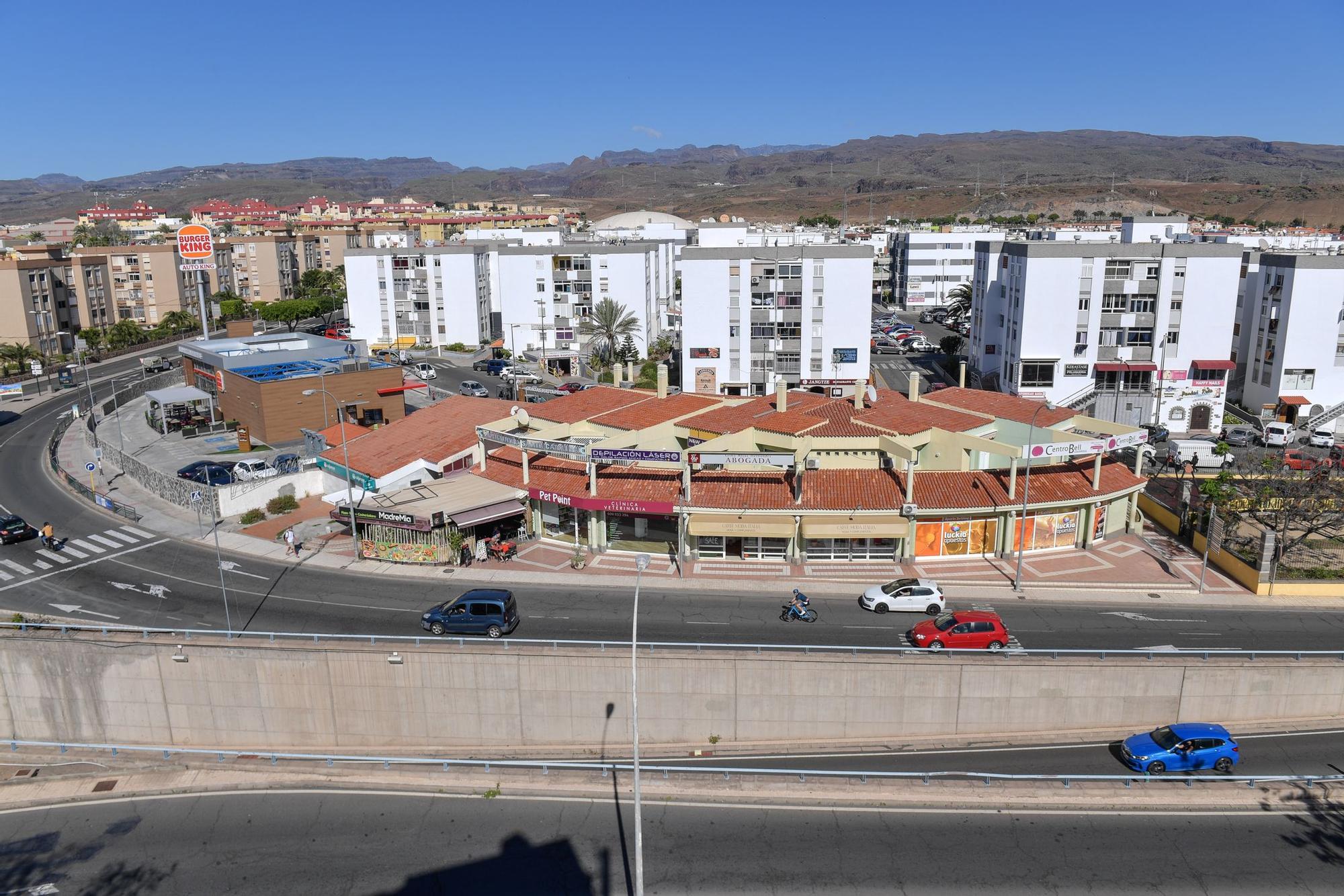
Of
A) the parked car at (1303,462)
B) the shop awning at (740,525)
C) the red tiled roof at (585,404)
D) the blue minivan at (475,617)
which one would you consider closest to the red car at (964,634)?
the shop awning at (740,525)

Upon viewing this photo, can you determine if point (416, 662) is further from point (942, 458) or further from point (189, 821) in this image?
point (942, 458)

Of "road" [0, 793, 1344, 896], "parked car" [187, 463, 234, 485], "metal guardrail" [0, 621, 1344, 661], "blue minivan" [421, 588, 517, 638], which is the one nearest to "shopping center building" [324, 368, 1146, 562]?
"blue minivan" [421, 588, 517, 638]

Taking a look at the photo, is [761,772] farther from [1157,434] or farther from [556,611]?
[1157,434]

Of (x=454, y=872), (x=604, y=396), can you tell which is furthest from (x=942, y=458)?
Answer: (x=454, y=872)

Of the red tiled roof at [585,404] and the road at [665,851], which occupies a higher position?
the red tiled roof at [585,404]

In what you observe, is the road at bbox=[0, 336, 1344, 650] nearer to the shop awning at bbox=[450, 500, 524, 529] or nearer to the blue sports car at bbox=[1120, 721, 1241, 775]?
the shop awning at bbox=[450, 500, 524, 529]

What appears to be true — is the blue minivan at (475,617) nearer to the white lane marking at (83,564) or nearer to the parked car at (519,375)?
the white lane marking at (83,564)

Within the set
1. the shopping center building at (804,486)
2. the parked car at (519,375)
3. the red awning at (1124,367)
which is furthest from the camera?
the parked car at (519,375)
